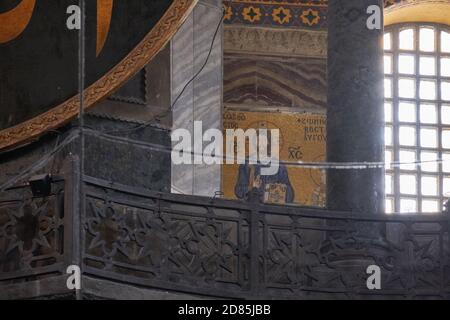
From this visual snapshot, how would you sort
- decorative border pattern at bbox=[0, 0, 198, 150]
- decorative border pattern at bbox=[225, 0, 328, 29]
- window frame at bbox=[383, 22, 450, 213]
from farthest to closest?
1. window frame at bbox=[383, 22, 450, 213]
2. decorative border pattern at bbox=[225, 0, 328, 29]
3. decorative border pattern at bbox=[0, 0, 198, 150]

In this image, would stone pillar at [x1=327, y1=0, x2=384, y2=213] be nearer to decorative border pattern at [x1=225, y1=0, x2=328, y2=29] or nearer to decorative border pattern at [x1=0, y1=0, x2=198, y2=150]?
decorative border pattern at [x1=0, y1=0, x2=198, y2=150]

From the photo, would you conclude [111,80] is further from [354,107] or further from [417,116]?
[417,116]

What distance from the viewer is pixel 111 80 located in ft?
43.9

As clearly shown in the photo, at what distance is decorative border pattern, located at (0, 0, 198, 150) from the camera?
13.4m

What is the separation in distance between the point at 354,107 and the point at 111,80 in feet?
5.83

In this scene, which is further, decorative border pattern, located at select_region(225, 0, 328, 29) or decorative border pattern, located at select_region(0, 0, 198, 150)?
decorative border pattern, located at select_region(225, 0, 328, 29)

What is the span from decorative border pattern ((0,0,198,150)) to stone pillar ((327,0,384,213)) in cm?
118

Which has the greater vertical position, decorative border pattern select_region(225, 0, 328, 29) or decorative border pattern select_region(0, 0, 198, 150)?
decorative border pattern select_region(225, 0, 328, 29)

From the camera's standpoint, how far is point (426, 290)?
12.2 m

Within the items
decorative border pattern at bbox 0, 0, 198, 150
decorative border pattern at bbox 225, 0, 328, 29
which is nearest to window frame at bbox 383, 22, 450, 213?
decorative border pattern at bbox 225, 0, 328, 29

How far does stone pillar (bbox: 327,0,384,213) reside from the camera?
1266cm

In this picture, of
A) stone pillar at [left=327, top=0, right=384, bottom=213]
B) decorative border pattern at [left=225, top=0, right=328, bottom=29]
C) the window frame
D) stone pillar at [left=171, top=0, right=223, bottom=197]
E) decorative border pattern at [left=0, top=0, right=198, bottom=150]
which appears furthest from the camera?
the window frame

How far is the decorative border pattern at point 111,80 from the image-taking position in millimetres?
13398

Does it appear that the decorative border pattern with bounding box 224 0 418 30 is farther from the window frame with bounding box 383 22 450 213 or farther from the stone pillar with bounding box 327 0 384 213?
the stone pillar with bounding box 327 0 384 213
